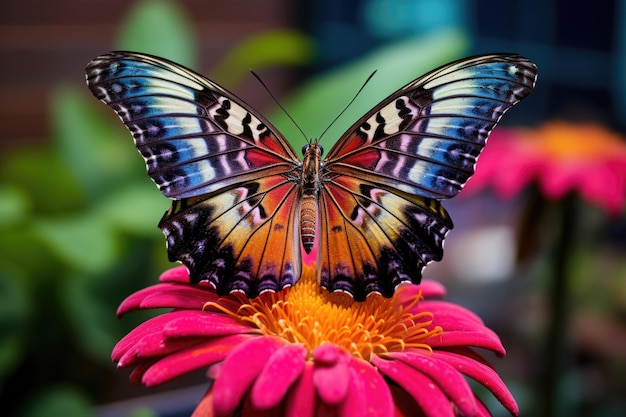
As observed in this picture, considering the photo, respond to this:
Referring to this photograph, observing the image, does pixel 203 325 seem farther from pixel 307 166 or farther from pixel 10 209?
pixel 10 209

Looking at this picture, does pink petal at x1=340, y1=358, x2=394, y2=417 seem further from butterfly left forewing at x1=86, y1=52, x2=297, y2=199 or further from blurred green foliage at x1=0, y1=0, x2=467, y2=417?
blurred green foliage at x1=0, y1=0, x2=467, y2=417

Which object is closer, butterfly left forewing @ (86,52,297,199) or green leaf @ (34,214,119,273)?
butterfly left forewing @ (86,52,297,199)

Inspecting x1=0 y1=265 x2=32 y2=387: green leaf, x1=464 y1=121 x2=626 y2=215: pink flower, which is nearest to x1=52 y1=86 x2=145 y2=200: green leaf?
x1=0 y1=265 x2=32 y2=387: green leaf

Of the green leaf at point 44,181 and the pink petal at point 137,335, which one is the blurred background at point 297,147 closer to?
the green leaf at point 44,181

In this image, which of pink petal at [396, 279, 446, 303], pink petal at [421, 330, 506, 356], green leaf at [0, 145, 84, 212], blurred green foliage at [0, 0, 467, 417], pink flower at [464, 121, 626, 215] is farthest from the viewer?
green leaf at [0, 145, 84, 212]

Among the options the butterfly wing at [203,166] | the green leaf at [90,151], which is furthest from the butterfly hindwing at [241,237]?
the green leaf at [90,151]

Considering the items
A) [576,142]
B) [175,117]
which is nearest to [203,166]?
[175,117]
